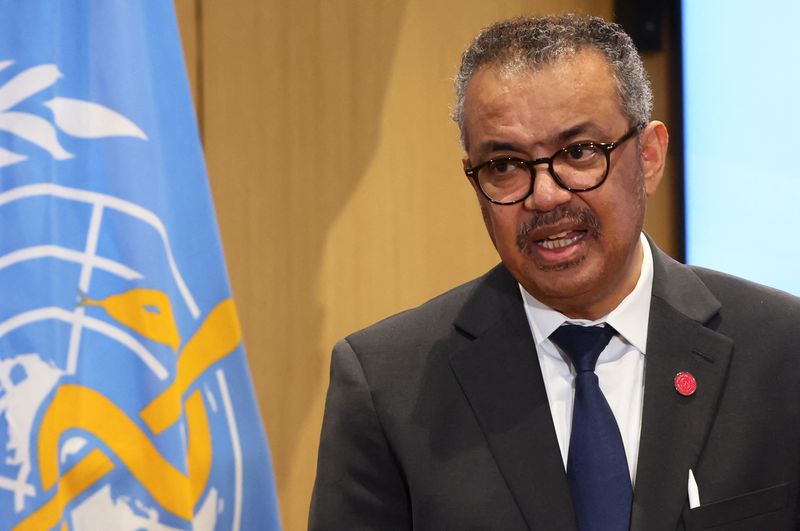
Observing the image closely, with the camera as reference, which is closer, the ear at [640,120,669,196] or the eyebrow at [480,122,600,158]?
the eyebrow at [480,122,600,158]

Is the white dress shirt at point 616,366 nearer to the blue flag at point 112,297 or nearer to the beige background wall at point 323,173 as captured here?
the blue flag at point 112,297

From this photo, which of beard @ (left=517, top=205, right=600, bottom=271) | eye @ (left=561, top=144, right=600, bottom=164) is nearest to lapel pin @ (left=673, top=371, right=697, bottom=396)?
beard @ (left=517, top=205, right=600, bottom=271)

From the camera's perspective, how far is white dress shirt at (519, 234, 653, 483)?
4.84 feet

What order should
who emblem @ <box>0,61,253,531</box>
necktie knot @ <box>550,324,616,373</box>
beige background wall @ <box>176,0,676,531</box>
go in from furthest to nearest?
beige background wall @ <box>176,0,676,531</box> → who emblem @ <box>0,61,253,531</box> → necktie knot @ <box>550,324,616,373</box>

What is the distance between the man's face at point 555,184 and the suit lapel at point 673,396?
4.4 inches

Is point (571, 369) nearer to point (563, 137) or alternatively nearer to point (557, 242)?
point (557, 242)

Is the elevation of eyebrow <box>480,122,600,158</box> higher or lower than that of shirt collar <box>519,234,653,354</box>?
higher

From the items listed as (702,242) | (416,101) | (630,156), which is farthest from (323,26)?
(630,156)

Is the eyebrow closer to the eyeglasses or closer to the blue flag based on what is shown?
the eyeglasses

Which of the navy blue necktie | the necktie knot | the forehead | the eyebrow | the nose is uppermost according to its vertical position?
the forehead

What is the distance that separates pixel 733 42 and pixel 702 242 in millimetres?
565

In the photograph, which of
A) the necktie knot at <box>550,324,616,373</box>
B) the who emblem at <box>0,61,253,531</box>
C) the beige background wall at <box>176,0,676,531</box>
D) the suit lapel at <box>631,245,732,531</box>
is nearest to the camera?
the suit lapel at <box>631,245,732,531</box>

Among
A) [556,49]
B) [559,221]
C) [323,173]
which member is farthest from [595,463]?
[323,173]

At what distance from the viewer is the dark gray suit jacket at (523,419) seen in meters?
1.40
